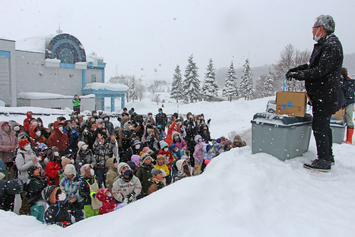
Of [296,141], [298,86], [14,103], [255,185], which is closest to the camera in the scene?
[255,185]

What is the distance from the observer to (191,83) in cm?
4631

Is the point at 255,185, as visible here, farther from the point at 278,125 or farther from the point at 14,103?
the point at 14,103

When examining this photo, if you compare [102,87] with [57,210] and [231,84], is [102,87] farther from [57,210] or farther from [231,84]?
[231,84]

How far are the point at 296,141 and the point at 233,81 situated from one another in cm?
4750

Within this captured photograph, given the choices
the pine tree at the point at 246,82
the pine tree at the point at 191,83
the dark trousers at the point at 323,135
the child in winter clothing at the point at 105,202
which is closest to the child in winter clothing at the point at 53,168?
the child in winter clothing at the point at 105,202

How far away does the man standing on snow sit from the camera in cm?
304

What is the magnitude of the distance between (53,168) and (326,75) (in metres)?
6.03

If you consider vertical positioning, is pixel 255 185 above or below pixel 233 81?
below

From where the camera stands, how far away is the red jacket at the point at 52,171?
5.45 m

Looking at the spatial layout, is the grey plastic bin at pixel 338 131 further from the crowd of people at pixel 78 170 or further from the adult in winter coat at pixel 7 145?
the adult in winter coat at pixel 7 145

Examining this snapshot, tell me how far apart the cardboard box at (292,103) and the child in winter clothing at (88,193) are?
12.3 feet

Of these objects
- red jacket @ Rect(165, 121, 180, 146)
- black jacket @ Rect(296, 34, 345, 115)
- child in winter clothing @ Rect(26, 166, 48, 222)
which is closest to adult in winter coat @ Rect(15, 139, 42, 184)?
child in winter clothing @ Rect(26, 166, 48, 222)

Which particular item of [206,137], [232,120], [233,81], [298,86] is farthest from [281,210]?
[233,81]

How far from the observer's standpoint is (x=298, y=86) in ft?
131
